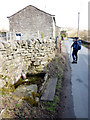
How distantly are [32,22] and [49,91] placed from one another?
14.9 m

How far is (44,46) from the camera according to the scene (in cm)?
1134

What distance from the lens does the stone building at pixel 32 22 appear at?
1892 centimetres

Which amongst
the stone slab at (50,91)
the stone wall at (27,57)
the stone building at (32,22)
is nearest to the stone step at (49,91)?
the stone slab at (50,91)

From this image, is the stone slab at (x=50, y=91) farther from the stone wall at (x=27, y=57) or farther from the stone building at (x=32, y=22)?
the stone building at (x=32, y=22)

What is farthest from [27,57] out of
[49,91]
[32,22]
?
[32,22]

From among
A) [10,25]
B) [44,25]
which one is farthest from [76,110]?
[10,25]

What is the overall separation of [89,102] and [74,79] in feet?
10.1

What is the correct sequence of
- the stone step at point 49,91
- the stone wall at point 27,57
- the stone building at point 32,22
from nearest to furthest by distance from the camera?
the stone step at point 49,91
the stone wall at point 27,57
the stone building at point 32,22

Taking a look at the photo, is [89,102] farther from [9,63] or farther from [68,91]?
[9,63]

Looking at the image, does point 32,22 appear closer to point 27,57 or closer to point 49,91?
point 27,57

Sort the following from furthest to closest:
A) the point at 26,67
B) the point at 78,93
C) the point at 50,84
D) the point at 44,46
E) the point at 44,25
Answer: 1. the point at 44,25
2. the point at 44,46
3. the point at 26,67
4. the point at 50,84
5. the point at 78,93

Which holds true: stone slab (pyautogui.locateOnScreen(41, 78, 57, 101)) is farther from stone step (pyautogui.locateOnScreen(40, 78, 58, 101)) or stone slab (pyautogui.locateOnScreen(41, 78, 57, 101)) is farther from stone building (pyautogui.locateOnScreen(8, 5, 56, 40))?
stone building (pyautogui.locateOnScreen(8, 5, 56, 40))

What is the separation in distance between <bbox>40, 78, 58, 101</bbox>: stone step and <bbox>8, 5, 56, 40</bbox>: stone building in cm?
1197

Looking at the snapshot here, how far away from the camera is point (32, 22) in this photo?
19562 mm
